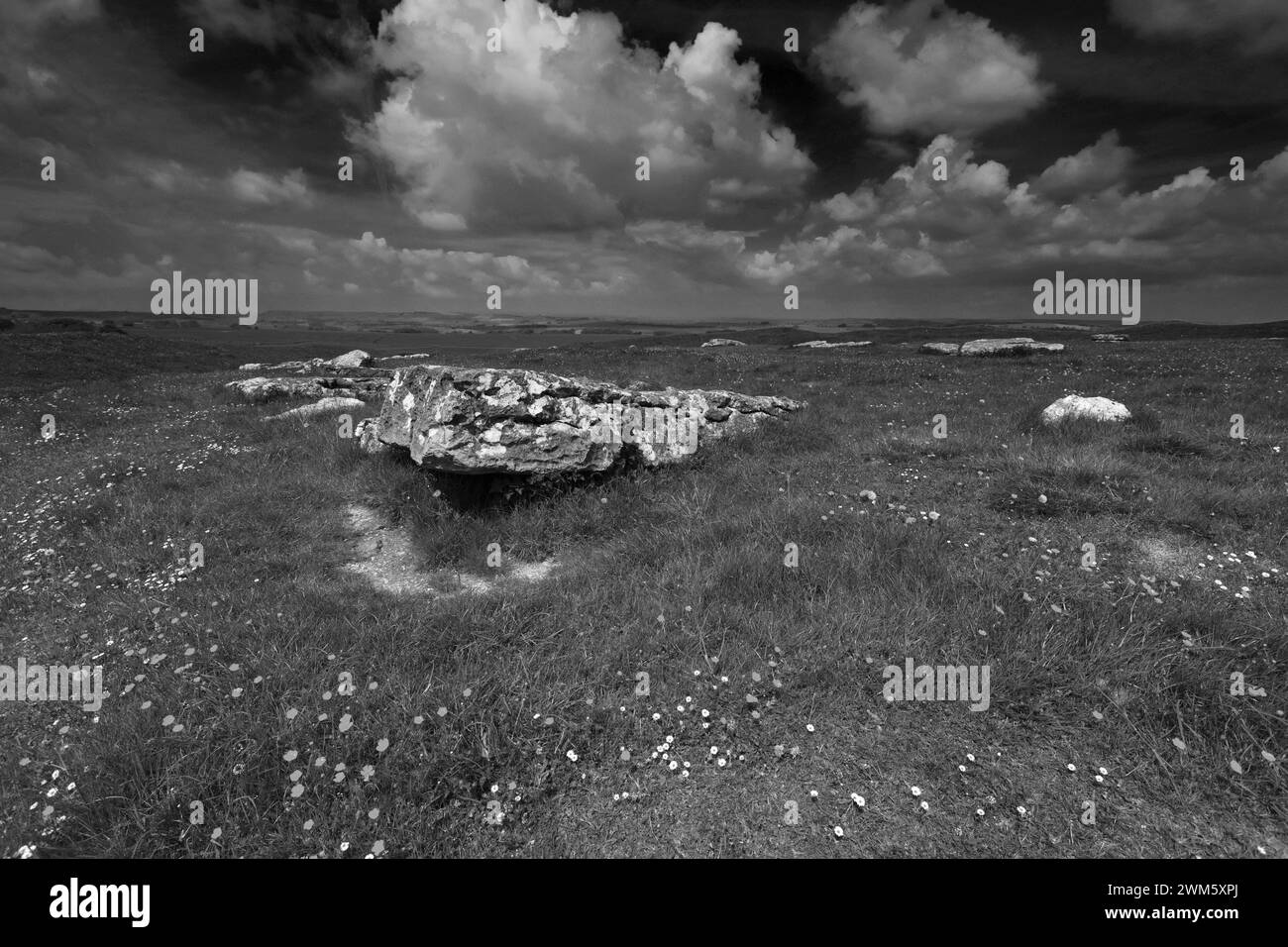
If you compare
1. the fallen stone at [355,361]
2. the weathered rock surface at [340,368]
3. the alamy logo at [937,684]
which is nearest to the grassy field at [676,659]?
the alamy logo at [937,684]

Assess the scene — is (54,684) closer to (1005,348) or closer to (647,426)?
(647,426)

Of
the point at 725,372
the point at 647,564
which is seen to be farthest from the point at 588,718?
the point at 725,372

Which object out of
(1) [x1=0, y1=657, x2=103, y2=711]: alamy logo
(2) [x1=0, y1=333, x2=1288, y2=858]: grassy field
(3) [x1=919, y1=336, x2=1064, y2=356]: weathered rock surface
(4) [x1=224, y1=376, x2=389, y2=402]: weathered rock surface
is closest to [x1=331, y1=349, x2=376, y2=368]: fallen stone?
(4) [x1=224, y1=376, x2=389, y2=402]: weathered rock surface

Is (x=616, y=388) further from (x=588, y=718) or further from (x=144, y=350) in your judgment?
(x=144, y=350)

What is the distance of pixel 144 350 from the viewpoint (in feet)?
157

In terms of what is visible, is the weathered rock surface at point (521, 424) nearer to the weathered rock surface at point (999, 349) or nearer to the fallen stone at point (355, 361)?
the fallen stone at point (355, 361)

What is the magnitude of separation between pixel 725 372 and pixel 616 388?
55.6 ft

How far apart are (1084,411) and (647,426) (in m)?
9.36

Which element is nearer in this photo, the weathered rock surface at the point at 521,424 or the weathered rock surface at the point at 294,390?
the weathered rock surface at the point at 521,424

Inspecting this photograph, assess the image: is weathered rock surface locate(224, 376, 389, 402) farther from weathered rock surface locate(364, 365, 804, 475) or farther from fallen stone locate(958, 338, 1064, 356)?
fallen stone locate(958, 338, 1064, 356)

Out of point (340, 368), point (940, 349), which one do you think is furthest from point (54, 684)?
point (940, 349)
